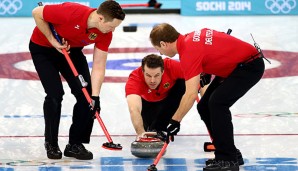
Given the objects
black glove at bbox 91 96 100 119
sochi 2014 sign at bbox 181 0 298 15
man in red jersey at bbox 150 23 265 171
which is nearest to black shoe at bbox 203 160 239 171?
man in red jersey at bbox 150 23 265 171

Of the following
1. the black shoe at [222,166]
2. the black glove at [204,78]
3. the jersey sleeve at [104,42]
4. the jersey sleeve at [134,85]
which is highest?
the jersey sleeve at [104,42]

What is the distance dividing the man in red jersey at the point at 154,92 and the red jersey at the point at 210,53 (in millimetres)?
858

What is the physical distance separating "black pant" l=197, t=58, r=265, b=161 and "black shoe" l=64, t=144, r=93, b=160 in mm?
1020

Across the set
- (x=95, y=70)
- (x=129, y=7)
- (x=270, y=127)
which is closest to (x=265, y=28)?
(x=129, y=7)

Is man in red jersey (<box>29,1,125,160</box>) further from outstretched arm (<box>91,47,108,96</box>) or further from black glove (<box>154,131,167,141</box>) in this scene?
black glove (<box>154,131,167,141</box>)

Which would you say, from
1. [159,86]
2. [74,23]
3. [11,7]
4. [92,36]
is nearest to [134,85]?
[159,86]

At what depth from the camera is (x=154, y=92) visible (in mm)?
7406

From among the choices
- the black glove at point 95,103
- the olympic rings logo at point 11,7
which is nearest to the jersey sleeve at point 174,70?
the black glove at point 95,103

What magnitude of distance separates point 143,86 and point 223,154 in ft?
4.35

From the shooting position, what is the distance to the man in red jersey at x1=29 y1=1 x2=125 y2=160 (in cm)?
649

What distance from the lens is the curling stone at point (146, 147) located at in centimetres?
656

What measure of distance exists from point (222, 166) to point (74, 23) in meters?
1.58

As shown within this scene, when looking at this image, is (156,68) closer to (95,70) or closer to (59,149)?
(95,70)

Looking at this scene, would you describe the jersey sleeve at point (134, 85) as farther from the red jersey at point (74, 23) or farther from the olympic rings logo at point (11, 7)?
the olympic rings logo at point (11, 7)
